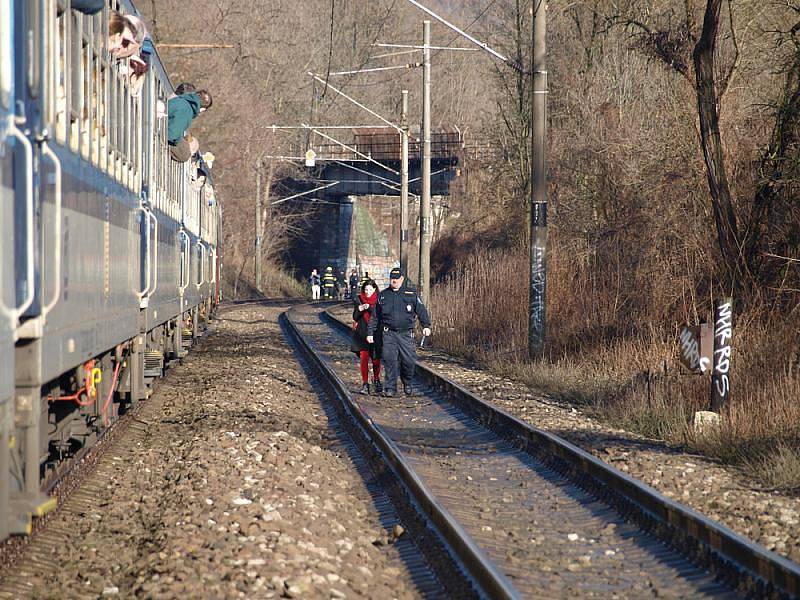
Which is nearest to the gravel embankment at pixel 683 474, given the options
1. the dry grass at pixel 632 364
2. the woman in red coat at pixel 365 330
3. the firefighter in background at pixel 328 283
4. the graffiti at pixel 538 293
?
the dry grass at pixel 632 364

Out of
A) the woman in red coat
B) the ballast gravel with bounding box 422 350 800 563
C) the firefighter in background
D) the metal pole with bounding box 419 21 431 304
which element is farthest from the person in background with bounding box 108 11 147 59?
the firefighter in background

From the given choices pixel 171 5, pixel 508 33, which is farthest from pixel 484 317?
pixel 171 5

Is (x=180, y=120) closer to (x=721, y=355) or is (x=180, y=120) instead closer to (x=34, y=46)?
(x=721, y=355)

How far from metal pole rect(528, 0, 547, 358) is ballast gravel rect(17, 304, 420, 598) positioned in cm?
612

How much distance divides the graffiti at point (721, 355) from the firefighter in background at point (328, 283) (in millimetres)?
54140

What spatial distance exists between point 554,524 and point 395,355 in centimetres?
779

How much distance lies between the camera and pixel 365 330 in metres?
16.5

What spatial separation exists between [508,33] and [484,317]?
1150 centimetres

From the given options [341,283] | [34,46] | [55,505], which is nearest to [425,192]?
[55,505]

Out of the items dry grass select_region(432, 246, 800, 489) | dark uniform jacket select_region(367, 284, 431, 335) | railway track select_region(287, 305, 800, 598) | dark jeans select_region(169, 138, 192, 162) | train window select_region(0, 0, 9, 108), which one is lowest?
railway track select_region(287, 305, 800, 598)

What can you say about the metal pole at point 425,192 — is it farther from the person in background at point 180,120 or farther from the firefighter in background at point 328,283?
the firefighter in background at point 328,283

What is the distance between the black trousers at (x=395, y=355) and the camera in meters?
15.9

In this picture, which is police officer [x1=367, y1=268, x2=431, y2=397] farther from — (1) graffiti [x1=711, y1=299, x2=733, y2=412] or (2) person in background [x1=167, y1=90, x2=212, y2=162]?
(1) graffiti [x1=711, y1=299, x2=733, y2=412]

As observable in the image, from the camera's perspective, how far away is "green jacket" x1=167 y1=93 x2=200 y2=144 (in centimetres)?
1449
